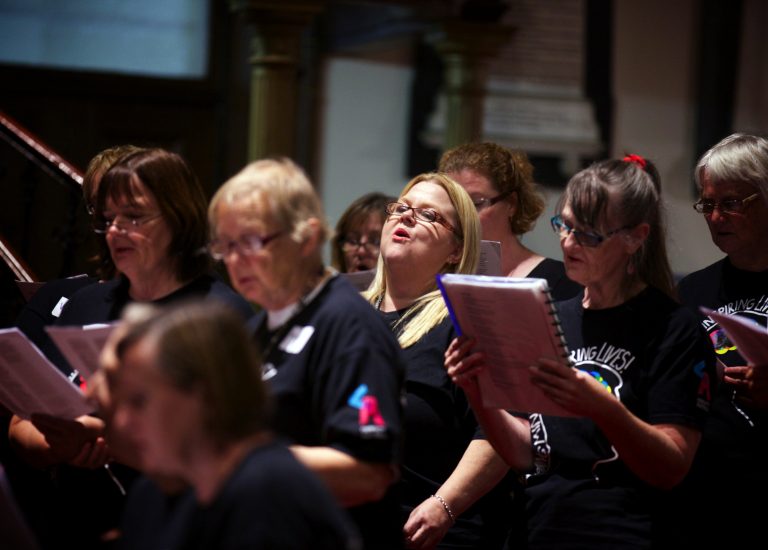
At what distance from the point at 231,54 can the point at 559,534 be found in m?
4.67

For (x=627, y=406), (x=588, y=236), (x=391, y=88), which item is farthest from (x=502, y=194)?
(x=391, y=88)

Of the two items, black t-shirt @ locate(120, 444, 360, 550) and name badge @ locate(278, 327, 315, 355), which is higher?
name badge @ locate(278, 327, 315, 355)

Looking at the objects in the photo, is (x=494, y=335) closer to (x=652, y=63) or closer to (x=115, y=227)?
(x=115, y=227)

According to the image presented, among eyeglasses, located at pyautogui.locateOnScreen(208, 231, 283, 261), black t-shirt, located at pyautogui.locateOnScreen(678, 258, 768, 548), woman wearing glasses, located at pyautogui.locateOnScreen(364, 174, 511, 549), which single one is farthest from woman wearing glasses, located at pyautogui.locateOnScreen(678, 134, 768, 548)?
eyeglasses, located at pyautogui.locateOnScreen(208, 231, 283, 261)

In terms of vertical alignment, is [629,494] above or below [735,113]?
below

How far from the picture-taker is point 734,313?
2861 millimetres

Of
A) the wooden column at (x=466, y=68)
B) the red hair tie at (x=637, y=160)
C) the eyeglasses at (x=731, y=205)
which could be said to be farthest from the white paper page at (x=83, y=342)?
the wooden column at (x=466, y=68)

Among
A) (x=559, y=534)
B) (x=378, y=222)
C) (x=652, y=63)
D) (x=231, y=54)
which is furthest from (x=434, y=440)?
(x=652, y=63)

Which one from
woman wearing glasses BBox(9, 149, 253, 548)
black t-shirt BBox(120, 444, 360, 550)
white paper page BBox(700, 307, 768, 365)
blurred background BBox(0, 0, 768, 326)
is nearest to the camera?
black t-shirt BBox(120, 444, 360, 550)

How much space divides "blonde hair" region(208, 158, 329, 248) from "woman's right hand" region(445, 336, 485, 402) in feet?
1.60

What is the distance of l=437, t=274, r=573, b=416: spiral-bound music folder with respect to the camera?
2.11 metres

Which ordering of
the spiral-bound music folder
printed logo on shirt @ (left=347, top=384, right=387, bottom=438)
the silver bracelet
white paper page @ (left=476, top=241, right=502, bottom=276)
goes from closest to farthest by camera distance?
printed logo on shirt @ (left=347, top=384, right=387, bottom=438), the spiral-bound music folder, the silver bracelet, white paper page @ (left=476, top=241, right=502, bottom=276)

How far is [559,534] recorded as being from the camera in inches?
92.5

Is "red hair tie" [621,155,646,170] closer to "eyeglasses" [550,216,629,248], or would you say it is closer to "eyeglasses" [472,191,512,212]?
"eyeglasses" [550,216,629,248]
